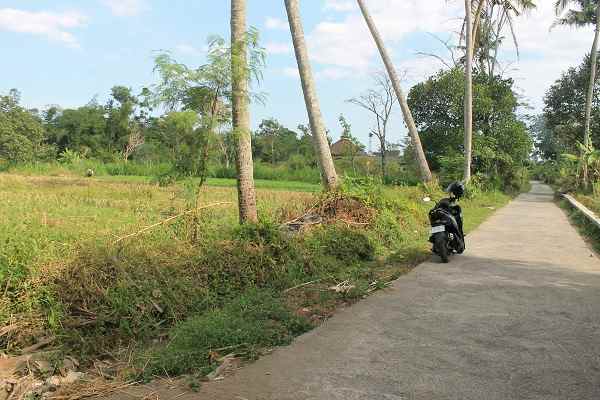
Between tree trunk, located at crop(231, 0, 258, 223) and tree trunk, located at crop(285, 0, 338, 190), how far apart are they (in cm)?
318

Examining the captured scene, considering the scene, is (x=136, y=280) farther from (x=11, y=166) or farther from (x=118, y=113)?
A: (x=118, y=113)

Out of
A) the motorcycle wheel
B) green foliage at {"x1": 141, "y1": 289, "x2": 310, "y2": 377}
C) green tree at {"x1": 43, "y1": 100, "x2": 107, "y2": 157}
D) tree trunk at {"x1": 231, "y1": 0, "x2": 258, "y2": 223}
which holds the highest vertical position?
green tree at {"x1": 43, "y1": 100, "x2": 107, "y2": 157}

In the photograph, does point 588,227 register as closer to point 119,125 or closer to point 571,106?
point 571,106

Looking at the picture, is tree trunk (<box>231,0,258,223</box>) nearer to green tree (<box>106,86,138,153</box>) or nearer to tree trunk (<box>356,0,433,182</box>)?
tree trunk (<box>356,0,433,182</box>)

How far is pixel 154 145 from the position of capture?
281 inches

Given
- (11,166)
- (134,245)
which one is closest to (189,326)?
(134,245)

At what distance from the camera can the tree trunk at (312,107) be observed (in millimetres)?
10242

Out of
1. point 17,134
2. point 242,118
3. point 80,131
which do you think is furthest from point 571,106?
point 80,131

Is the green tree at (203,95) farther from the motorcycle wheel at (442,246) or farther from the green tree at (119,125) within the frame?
the green tree at (119,125)

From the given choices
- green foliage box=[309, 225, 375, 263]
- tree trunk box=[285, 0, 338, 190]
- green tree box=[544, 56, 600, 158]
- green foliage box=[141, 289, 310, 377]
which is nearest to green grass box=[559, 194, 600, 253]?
green foliage box=[309, 225, 375, 263]

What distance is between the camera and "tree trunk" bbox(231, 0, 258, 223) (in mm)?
6750

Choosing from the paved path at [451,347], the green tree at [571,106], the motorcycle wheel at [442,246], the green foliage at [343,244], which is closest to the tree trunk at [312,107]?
the green foliage at [343,244]

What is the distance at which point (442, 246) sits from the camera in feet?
25.0

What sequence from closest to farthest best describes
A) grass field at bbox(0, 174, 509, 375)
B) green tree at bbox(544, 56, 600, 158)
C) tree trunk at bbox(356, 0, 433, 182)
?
1. grass field at bbox(0, 174, 509, 375)
2. tree trunk at bbox(356, 0, 433, 182)
3. green tree at bbox(544, 56, 600, 158)
